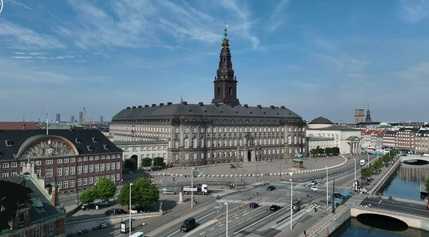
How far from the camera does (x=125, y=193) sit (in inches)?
2820

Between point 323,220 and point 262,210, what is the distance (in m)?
11.7

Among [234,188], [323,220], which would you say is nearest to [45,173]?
[234,188]

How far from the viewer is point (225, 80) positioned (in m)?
176

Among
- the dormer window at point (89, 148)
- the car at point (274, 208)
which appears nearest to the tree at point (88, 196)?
the dormer window at point (89, 148)

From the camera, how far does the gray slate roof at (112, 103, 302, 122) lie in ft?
503

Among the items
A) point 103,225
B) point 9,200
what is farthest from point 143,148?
point 9,200

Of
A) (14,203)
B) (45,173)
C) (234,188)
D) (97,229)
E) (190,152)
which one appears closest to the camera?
(14,203)

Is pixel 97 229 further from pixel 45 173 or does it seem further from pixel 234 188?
pixel 234 188

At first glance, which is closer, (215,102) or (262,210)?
(262,210)

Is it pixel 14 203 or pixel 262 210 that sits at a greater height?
pixel 14 203

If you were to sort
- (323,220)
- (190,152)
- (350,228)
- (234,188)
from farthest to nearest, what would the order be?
(190,152) → (234,188) → (350,228) → (323,220)

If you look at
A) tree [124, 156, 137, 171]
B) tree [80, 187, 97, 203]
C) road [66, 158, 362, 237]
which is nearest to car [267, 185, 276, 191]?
road [66, 158, 362, 237]

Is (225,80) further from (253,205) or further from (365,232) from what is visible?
(365,232)

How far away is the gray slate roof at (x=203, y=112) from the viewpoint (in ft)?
503
